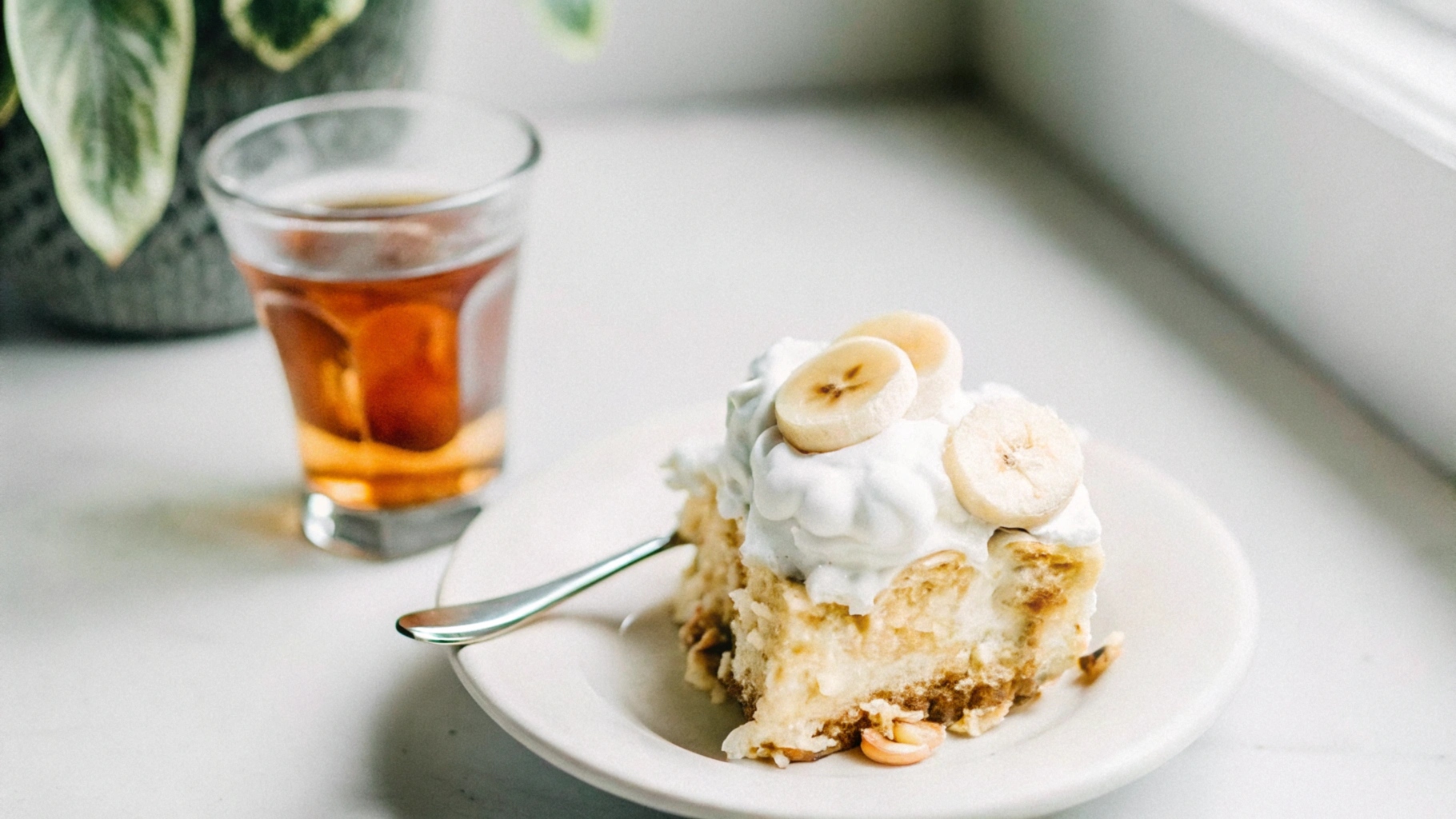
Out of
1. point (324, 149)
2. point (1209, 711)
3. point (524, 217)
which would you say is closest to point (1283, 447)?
point (1209, 711)

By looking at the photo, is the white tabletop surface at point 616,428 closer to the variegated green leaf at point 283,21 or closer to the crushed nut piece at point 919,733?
the crushed nut piece at point 919,733

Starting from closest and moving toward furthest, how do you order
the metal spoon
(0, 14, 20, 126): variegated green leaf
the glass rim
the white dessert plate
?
the white dessert plate, the metal spoon, the glass rim, (0, 14, 20, 126): variegated green leaf

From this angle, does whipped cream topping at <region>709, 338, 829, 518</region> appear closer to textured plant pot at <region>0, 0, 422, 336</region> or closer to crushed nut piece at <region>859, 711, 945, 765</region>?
crushed nut piece at <region>859, 711, 945, 765</region>

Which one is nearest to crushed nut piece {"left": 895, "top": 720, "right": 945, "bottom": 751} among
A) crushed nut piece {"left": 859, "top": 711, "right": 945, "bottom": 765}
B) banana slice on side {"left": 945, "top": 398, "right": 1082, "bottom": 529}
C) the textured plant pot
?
crushed nut piece {"left": 859, "top": 711, "right": 945, "bottom": 765}

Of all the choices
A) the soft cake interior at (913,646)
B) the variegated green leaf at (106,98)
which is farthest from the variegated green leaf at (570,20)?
the soft cake interior at (913,646)

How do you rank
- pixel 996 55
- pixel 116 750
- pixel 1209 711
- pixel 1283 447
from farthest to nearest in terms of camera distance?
pixel 996 55 → pixel 1283 447 → pixel 116 750 → pixel 1209 711

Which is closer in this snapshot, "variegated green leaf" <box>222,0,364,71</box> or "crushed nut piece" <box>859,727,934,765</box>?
"crushed nut piece" <box>859,727,934,765</box>

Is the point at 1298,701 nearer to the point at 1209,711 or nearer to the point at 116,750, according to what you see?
the point at 1209,711
